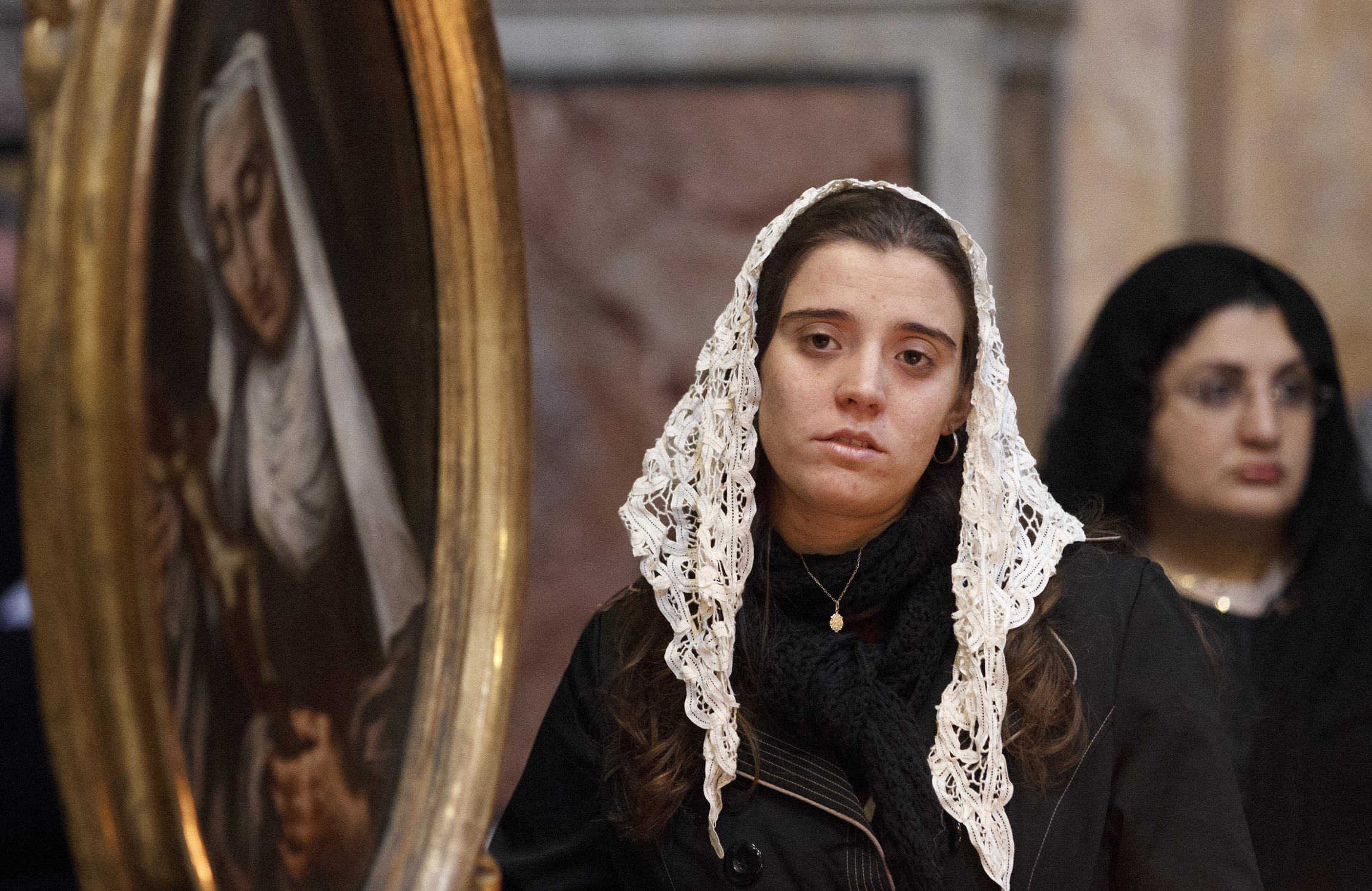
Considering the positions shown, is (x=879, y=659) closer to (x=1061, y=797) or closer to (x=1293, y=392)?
(x=1061, y=797)

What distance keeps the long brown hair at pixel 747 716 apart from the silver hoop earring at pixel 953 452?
0.03 m

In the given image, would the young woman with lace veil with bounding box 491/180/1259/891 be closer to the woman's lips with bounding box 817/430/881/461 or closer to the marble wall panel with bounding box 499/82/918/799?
the woman's lips with bounding box 817/430/881/461

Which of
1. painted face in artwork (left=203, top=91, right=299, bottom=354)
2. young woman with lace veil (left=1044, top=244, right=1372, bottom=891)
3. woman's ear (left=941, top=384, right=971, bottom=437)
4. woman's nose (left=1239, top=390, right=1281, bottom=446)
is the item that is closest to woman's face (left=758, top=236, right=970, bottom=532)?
woman's ear (left=941, top=384, right=971, bottom=437)

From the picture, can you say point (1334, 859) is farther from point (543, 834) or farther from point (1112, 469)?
point (543, 834)

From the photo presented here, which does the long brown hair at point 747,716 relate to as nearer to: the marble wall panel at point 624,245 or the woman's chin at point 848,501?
the woman's chin at point 848,501

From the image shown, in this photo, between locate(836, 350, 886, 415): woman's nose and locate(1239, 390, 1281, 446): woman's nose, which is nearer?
locate(836, 350, 886, 415): woman's nose

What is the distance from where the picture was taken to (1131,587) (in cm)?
182

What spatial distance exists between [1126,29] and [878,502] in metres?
3.04

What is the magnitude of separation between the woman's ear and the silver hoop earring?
0.05 feet

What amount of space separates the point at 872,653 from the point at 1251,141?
3.16 metres

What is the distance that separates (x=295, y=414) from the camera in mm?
1308

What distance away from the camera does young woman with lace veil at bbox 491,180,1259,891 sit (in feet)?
5.51

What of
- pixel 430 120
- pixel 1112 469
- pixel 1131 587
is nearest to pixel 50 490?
pixel 430 120

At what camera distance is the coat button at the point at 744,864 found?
5.64 feet
